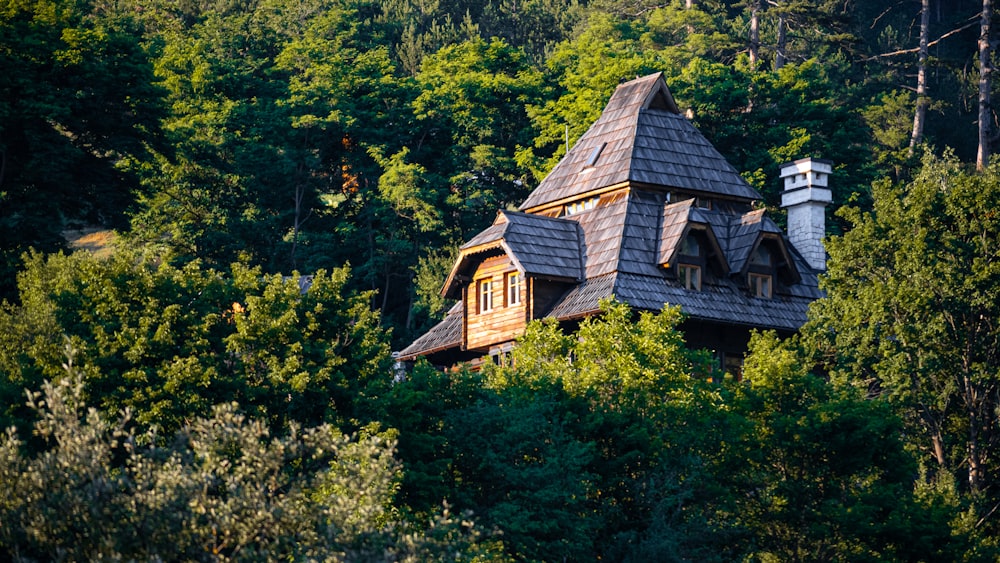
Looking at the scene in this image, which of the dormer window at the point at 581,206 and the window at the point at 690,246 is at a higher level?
the dormer window at the point at 581,206

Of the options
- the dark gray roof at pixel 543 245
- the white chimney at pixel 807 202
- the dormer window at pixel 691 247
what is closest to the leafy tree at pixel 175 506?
the dark gray roof at pixel 543 245

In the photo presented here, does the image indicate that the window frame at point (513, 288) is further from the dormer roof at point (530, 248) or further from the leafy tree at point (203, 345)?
the leafy tree at point (203, 345)

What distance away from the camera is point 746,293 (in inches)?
2021

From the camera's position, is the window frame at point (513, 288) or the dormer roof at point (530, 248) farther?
the window frame at point (513, 288)

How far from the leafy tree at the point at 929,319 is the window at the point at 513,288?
348 inches

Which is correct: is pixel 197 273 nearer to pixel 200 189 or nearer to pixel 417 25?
pixel 200 189

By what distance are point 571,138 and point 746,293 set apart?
658 inches

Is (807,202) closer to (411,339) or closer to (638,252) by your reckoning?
(638,252)

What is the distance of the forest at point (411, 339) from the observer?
24.3m

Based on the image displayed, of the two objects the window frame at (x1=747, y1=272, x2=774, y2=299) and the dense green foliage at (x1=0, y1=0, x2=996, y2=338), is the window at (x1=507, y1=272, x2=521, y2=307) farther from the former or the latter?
the dense green foliage at (x1=0, y1=0, x2=996, y2=338)

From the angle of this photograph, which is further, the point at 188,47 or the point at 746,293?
the point at 188,47

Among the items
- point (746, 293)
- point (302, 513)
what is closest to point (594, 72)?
point (746, 293)

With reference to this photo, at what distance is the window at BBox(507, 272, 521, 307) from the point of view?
50409 millimetres

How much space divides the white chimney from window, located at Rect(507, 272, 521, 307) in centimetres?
1100
